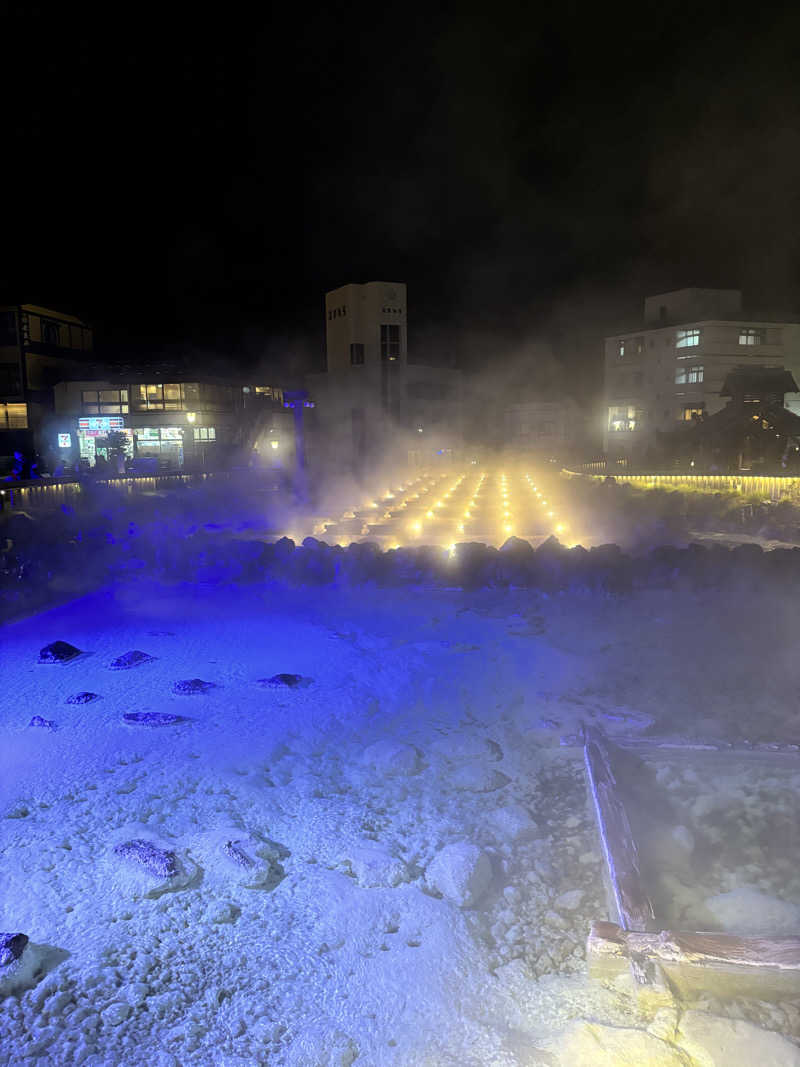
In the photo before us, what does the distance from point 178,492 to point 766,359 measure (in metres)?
22.4

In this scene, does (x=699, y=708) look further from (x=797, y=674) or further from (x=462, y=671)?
(x=462, y=671)

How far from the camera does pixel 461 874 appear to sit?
2348 millimetres

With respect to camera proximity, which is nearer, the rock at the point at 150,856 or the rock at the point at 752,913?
the rock at the point at 752,913

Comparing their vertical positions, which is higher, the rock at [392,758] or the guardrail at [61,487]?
the guardrail at [61,487]

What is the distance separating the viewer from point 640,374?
29156 millimetres

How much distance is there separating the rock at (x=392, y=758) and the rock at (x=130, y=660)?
89.6 inches

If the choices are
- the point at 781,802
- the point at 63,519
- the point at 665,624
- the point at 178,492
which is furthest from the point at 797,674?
the point at 178,492

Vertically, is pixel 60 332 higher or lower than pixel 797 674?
higher

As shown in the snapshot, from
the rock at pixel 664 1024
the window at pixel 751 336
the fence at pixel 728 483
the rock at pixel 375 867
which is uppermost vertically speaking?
the window at pixel 751 336

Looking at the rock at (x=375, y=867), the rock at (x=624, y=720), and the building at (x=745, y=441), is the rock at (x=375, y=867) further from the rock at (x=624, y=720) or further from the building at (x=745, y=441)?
the building at (x=745, y=441)

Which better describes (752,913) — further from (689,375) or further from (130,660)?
(689,375)

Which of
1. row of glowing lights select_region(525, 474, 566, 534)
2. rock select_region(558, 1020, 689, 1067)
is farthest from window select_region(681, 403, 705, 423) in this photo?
rock select_region(558, 1020, 689, 1067)

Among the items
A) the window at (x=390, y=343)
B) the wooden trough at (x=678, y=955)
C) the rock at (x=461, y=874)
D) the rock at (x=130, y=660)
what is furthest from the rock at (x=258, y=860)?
the window at (x=390, y=343)

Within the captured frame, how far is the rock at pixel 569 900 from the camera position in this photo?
2219 mm
